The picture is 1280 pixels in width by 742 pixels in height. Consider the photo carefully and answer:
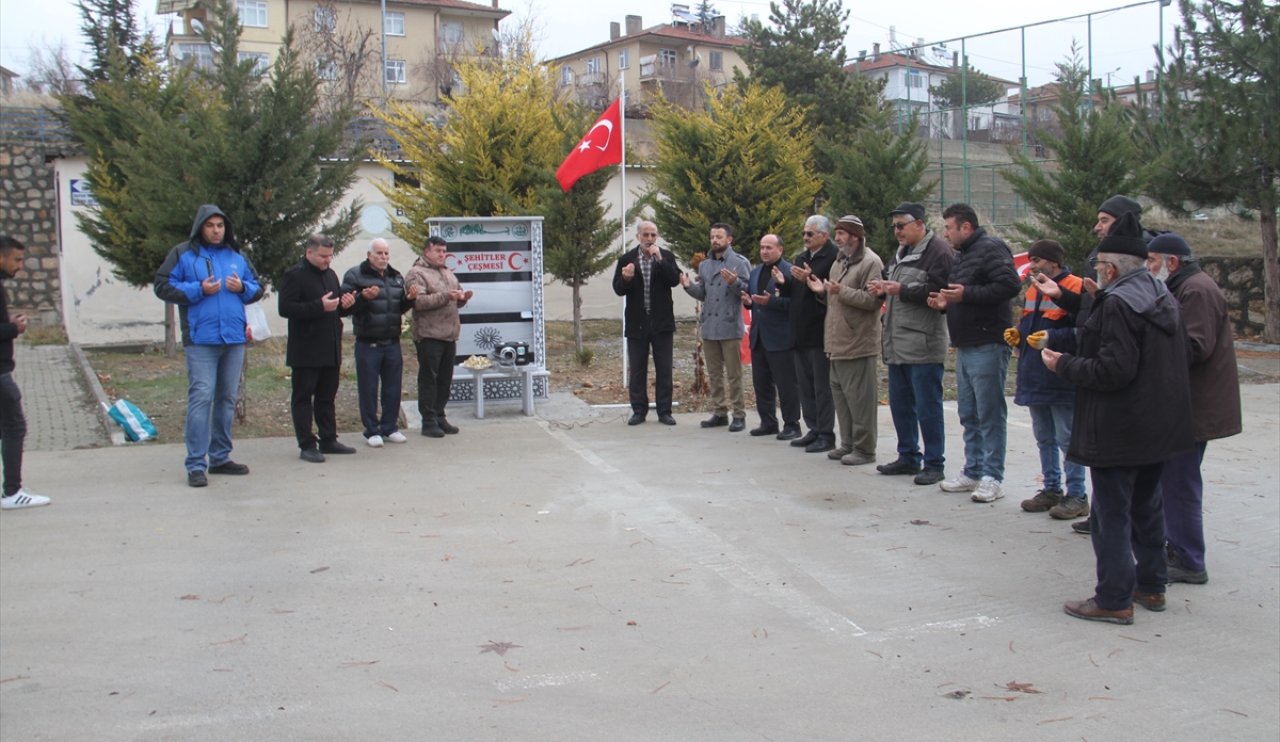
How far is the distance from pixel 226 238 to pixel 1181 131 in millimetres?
15111

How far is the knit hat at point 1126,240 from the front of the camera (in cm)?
524

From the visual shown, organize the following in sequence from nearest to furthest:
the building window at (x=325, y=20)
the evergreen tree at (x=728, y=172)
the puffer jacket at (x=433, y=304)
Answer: the puffer jacket at (x=433, y=304)
the evergreen tree at (x=728, y=172)
the building window at (x=325, y=20)

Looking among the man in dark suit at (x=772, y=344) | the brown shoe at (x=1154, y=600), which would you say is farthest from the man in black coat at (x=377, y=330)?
the brown shoe at (x=1154, y=600)

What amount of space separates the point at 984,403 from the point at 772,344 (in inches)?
107

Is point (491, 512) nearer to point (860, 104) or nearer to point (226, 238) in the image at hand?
point (226, 238)

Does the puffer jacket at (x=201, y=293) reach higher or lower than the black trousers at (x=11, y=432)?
higher

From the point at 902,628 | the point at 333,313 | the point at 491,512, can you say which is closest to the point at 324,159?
the point at 333,313

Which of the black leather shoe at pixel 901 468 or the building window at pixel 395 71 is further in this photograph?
the building window at pixel 395 71

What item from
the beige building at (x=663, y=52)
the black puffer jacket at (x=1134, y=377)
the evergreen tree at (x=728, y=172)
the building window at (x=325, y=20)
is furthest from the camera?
the beige building at (x=663, y=52)

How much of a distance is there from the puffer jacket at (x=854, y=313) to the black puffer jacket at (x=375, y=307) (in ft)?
12.7

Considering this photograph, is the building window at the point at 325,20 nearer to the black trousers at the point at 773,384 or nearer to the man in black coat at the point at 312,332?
the man in black coat at the point at 312,332

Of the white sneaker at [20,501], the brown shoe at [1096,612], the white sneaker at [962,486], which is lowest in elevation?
the brown shoe at [1096,612]

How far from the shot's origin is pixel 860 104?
100ft

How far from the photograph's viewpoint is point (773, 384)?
10.4m
